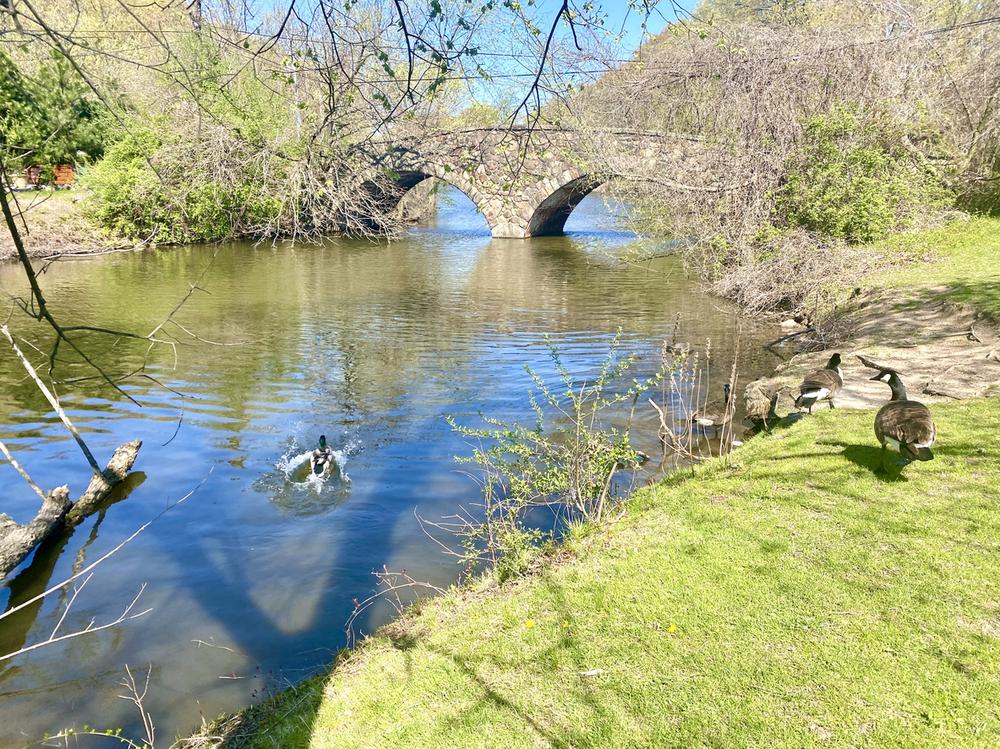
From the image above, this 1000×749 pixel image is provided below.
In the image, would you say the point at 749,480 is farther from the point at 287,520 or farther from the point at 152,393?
the point at 152,393

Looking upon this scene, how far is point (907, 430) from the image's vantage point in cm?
607

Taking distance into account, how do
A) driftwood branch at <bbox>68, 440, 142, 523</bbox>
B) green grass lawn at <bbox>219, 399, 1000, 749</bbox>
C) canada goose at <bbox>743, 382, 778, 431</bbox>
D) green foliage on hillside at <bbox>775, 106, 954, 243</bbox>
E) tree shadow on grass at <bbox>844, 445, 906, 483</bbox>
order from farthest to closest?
green foliage on hillside at <bbox>775, 106, 954, 243</bbox>, canada goose at <bbox>743, 382, 778, 431</bbox>, driftwood branch at <bbox>68, 440, 142, 523</bbox>, tree shadow on grass at <bbox>844, 445, 906, 483</bbox>, green grass lawn at <bbox>219, 399, 1000, 749</bbox>

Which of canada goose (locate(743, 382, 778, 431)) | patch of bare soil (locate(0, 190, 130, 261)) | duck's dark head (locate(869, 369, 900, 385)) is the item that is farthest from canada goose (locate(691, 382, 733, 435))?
patch of bare soil (locate(0, 190, 130, 261))

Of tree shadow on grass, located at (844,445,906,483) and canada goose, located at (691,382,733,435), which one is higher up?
tree shadow on grass, located at (844,445,906,483)

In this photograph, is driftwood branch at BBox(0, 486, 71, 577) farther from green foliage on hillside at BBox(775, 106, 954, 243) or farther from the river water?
green foliage on hillside at BBox(775, 106, 954, 243)

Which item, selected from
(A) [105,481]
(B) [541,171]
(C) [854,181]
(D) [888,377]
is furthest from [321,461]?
(B) [541,171]

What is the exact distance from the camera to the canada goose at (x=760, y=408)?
9977 mm

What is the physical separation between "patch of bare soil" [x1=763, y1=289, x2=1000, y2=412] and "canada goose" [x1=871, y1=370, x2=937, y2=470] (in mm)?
2699

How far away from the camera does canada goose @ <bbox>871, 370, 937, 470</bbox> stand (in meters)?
5.93

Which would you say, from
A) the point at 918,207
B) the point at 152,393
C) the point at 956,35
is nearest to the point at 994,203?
the point at 918,207

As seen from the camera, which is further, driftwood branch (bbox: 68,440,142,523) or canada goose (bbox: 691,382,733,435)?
canada goose (bbox: 691,382,733,435)

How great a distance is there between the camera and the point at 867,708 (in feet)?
12.6

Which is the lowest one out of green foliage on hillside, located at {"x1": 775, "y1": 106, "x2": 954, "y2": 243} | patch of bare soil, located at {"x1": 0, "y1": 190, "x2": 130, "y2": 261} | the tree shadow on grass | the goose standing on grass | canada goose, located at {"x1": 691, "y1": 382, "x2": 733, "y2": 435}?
canada goose, located at {"x1": 691, "y1": 382, "x2": 733, "y2": 435}

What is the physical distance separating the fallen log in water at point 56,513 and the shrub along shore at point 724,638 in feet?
13.7
